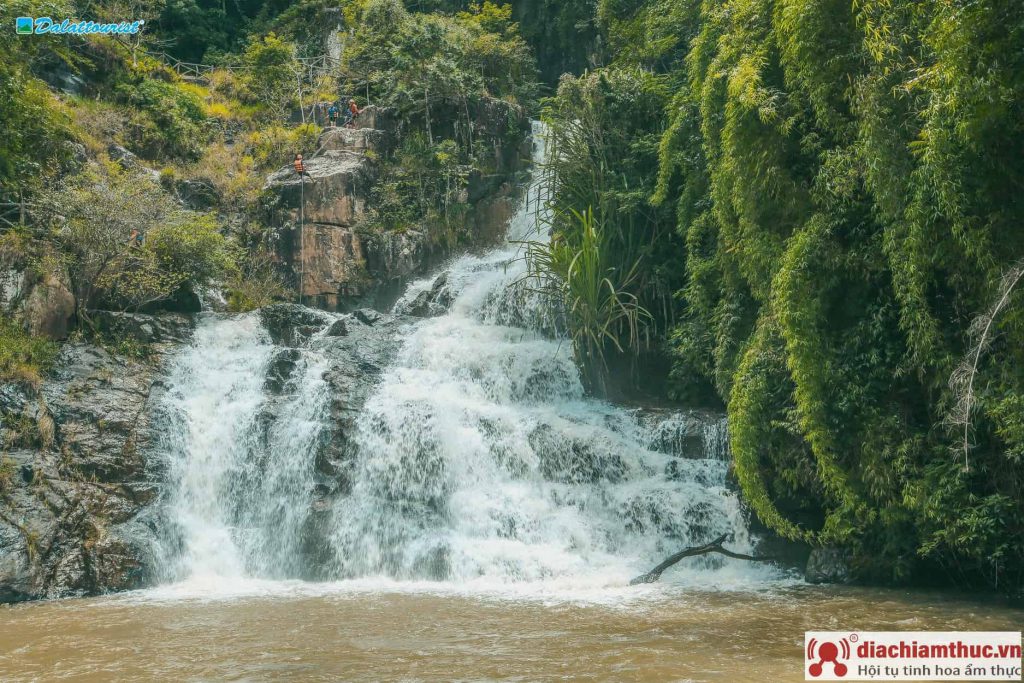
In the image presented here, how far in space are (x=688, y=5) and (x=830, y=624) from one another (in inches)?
543

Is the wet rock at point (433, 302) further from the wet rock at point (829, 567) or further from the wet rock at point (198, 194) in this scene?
the wet rock at point (829, 567)

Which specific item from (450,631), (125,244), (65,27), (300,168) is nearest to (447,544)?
(450,631)

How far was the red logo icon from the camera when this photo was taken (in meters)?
6.11

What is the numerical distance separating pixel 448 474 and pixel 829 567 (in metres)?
5.26

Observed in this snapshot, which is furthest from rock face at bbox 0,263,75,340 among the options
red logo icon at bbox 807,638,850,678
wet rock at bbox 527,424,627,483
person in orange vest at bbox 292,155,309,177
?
red logo icon at bbox 807,638,850,678

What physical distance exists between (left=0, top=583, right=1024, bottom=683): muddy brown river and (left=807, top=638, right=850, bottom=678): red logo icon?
0.42ft

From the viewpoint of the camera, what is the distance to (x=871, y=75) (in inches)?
339

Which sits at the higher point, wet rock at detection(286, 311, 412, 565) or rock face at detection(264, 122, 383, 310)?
rock face at detection(264, 122, 383, 310)

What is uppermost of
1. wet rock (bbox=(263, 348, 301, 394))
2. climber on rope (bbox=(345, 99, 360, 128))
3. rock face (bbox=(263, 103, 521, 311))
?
climber on rope (bbox=(345, 99, 360, 128))

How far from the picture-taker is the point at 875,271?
30.6 feet

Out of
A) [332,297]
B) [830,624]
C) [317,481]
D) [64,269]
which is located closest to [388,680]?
[830,624]

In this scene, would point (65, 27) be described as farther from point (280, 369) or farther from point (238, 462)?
point (238, 462)

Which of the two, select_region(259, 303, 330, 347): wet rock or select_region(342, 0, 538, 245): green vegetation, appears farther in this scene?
select_region(342, 0, 538, 245): green vegetation

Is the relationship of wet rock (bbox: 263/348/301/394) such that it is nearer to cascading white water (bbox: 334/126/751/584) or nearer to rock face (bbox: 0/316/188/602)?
cascading white water (bbox: 334/126/751/584)
